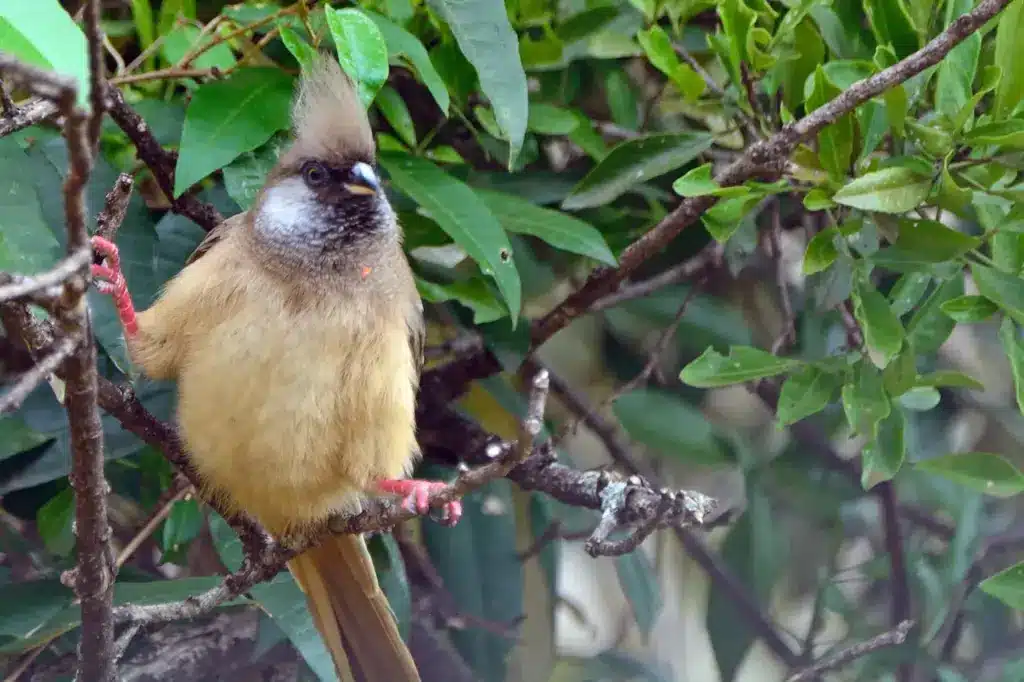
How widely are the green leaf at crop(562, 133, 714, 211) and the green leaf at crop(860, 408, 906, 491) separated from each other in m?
0.44

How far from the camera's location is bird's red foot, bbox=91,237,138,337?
1.19 meters

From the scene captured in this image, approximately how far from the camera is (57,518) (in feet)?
4.99

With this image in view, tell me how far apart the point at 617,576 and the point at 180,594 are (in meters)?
0.88

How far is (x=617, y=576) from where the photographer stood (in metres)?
2.05

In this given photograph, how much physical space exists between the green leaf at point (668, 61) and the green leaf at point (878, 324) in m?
0.35

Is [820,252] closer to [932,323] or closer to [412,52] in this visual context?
[932,323]

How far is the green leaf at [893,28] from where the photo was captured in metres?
1.36

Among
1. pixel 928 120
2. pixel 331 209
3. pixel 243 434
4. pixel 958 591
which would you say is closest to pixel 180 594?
pixel 243 434

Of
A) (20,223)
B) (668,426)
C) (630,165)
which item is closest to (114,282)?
(20,223)

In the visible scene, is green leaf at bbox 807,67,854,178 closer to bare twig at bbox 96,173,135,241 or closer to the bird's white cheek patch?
the bird's white cheek patch

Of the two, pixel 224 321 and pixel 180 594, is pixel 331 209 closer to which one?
pixel 224 321

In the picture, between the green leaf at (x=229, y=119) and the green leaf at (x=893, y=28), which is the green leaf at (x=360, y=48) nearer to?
the green leaf at (x=229, y=119)

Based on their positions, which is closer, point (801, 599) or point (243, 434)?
point (243, 434)

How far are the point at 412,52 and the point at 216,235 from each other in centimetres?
40
